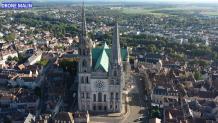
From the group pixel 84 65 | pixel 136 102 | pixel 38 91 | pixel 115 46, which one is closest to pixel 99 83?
pixel 84 65

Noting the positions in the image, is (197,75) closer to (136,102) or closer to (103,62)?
(136,102)

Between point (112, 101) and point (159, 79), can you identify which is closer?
point (112, 101)

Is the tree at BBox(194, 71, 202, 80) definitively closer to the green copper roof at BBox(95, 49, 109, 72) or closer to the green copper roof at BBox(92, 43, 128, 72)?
the green copper roof at BBox(92, 43, 128, 72)

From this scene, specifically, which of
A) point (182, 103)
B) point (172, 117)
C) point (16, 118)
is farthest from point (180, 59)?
point (16, 118)

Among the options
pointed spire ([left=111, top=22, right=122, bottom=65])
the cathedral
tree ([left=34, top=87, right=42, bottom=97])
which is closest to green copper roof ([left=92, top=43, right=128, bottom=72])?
the cathedral

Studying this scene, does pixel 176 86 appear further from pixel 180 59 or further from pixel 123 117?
pixel 180 59

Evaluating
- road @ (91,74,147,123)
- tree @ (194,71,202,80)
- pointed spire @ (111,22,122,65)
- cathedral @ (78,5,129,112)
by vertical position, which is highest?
pointed spire @ (111,22,122,65)

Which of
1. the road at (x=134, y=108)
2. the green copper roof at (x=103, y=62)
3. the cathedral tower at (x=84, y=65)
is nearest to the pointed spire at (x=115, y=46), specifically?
the green copper roof at (x=103, y=62)

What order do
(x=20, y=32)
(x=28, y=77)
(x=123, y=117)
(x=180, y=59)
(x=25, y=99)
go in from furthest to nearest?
(x=20, y=32) < (x=180, y=59) < (x=28, y=77) < (x=25, y=99) < (x=123, y=117)

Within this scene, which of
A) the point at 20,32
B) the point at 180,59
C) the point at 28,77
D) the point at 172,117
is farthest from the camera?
the point at 20,32
